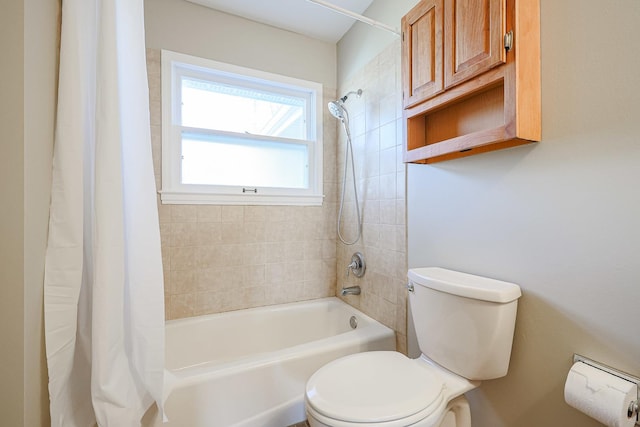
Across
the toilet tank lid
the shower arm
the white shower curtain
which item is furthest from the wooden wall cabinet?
the white shower curtain

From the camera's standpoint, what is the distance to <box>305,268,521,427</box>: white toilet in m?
0.83

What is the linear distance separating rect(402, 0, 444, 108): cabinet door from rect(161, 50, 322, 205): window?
3.24 ft

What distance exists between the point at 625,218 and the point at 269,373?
53.1 inches

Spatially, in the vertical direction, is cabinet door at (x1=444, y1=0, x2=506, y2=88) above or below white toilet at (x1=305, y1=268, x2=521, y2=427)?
above

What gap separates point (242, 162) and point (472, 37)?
1550mm

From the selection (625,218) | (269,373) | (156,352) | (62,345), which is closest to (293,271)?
(269,373)

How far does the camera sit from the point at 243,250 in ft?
6.40

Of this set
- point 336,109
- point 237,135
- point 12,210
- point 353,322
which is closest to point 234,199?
point 237,135

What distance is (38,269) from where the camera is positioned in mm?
746

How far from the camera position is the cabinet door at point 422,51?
1113 millimetres

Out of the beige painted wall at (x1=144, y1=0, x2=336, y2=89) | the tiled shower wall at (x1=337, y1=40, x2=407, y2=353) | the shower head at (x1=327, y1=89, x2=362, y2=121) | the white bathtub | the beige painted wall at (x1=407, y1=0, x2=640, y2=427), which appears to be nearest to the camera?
the beige painted wall at (x1=407, y1=0, x2=640, y2=427)

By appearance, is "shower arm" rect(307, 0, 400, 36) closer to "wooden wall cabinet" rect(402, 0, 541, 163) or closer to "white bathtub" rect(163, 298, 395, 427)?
"wooden wall cabinet" rect(402, 0, 541, 163)

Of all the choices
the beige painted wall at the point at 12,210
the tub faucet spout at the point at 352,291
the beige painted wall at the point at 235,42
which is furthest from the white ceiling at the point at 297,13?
the tub faucet spout at the point at 352,291

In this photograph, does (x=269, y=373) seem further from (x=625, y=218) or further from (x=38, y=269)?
(x=625, y=218)
